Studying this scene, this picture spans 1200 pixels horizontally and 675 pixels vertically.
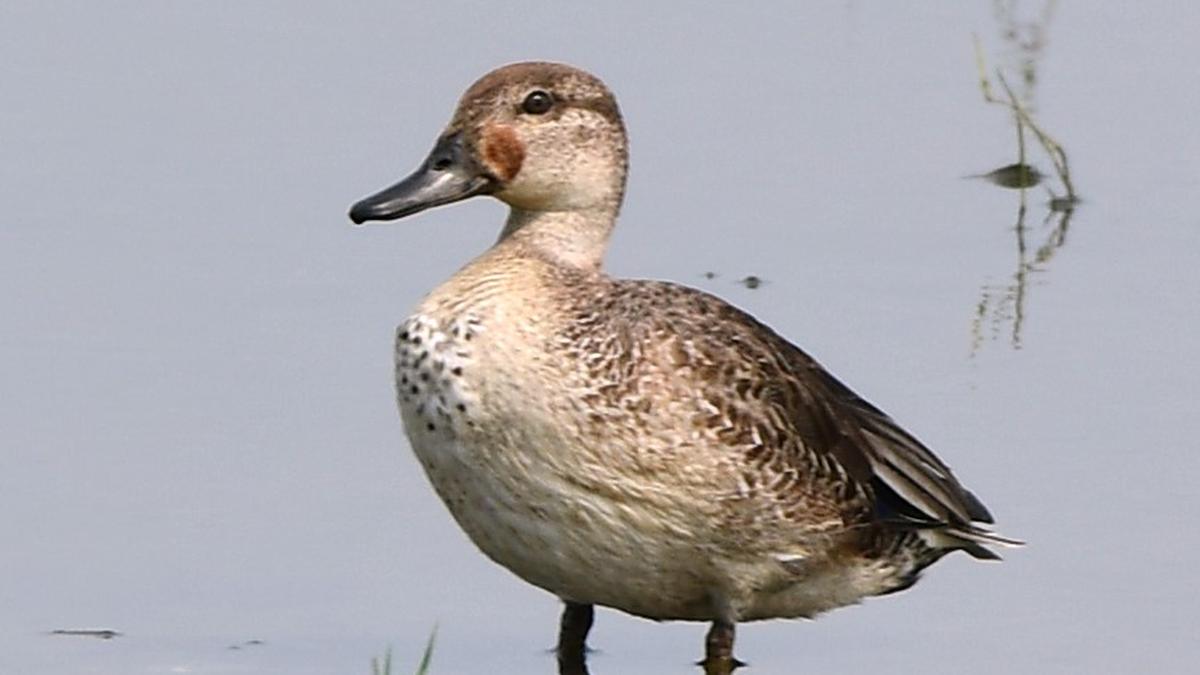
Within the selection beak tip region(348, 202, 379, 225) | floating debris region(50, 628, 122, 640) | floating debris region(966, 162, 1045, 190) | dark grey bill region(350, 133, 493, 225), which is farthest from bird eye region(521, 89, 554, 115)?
floating debris region(966, 162, 1045, 190)

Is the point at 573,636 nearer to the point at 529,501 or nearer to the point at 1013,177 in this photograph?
the point at 529,501

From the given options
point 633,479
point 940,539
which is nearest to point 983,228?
point 940,539

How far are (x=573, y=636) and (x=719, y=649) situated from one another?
0.39 metres

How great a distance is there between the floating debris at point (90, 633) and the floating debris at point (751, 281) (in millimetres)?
2856

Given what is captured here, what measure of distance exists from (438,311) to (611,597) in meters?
0.75

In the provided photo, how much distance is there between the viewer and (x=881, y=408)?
1085cm

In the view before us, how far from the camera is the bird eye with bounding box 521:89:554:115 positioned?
9.30m

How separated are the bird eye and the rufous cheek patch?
0.22ft

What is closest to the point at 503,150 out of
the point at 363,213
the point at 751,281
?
the point at 363,213

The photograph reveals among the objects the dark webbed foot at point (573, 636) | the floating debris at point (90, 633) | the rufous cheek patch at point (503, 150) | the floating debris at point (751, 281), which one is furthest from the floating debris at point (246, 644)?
the floating debris at point (751, 281)

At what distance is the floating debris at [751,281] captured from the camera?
466 inches

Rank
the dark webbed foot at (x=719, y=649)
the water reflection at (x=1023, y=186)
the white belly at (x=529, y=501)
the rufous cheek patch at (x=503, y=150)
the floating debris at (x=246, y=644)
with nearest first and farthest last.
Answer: the white belly at (x=529, y=501), the rufous cheek patch at (x=503, y=150), the dark webbed foot at (x=719, y=649), the floating debris at (x=246, y=644), the water reflection at (x=1023, y=186)

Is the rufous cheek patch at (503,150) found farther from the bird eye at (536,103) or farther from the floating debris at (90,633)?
the floating debris at (90,633)

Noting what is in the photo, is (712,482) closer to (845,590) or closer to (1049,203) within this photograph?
(845,590)
